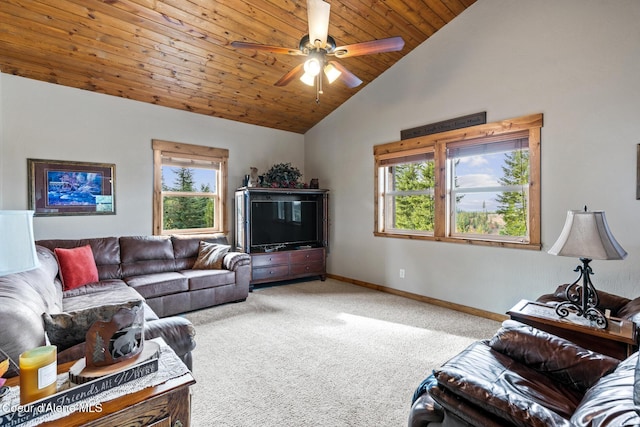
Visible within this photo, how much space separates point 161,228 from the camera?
15.3 ft

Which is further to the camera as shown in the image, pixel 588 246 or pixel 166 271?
pixel 166 271

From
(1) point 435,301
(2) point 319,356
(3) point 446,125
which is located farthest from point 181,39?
(1) point 435,301

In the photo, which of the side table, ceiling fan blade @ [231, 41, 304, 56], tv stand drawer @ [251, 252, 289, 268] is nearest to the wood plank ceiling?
ceiling fan blade @ [231, 41, 304, 56]

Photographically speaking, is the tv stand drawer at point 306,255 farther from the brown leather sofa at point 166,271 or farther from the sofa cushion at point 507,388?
the sofa cushion at point 507,388

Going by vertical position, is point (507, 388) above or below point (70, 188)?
below

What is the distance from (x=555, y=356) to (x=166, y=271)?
165 inches

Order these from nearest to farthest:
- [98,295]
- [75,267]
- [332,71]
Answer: [332,71]
[98,295]
[75,267]

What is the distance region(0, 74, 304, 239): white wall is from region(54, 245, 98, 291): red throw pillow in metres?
0.60

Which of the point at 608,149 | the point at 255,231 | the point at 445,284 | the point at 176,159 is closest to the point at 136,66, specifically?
the point at 176,159

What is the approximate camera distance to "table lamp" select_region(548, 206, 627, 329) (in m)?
1.96

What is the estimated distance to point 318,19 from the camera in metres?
2.32

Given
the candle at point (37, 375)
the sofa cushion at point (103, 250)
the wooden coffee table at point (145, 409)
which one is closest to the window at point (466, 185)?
the wooden coffee table at point (145, 409)

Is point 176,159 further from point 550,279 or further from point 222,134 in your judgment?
point 550,279

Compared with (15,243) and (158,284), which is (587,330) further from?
(158,284)
